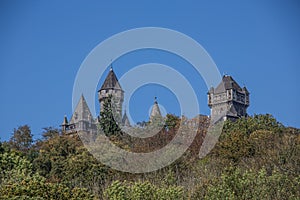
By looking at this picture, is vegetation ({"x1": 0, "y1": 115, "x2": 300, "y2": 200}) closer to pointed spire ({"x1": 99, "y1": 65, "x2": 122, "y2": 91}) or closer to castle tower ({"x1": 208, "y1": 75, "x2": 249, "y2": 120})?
castle tower ({"x1": 208, "y1": 75, "x2": 249, "y2": 120})

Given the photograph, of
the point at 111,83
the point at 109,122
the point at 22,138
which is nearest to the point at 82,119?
the point at 111,83

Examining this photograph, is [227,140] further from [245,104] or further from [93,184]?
[245,104]

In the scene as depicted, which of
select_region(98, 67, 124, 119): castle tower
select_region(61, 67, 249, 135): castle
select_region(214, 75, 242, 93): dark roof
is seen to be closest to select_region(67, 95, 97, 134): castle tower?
select_region(61, 67, 249, 135): castle

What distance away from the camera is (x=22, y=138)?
52.7 metres

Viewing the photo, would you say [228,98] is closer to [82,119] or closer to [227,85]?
[227,85]

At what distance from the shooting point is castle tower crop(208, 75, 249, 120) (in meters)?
70.7

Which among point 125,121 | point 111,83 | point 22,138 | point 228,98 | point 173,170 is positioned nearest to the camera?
point 173,170

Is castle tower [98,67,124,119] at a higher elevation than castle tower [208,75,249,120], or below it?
higher

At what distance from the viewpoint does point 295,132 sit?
45.8m

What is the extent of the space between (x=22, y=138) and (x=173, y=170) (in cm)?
1831

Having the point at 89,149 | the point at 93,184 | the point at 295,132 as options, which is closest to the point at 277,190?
the point at 93,184

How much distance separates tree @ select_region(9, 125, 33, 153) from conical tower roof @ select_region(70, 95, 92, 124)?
12.1 metres

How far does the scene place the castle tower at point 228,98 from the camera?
232ft

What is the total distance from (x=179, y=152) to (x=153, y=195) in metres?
12.4
